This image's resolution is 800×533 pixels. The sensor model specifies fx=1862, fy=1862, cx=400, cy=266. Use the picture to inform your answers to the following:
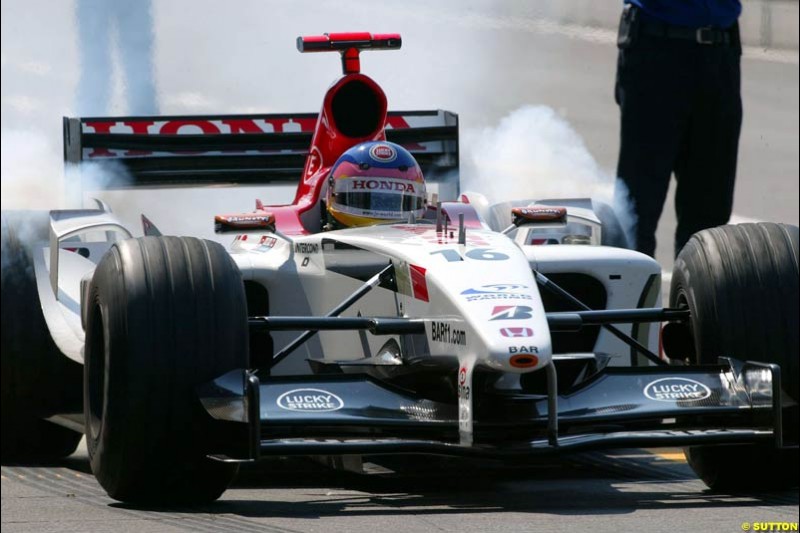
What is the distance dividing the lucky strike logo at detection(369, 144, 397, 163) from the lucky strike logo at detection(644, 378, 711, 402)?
1971mm

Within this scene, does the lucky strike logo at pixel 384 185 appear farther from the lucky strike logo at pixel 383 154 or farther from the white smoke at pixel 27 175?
the white smoke at pixel 27 175

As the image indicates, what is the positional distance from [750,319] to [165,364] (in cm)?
237

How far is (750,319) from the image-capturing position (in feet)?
24.8

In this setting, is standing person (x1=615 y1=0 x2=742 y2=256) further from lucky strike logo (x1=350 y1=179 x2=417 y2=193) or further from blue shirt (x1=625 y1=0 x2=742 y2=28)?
lucky strike logo (x1=350 y1=179 x2=417 y2=193)

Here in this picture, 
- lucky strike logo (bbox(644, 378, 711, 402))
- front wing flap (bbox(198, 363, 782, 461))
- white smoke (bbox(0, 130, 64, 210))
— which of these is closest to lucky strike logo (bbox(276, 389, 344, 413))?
front wing flap (bbox(198, 363, 782, 461))

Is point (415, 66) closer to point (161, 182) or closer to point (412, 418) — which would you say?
point (161, 182)

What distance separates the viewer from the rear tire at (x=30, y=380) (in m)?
9.06

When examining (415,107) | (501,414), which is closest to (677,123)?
(501,414)

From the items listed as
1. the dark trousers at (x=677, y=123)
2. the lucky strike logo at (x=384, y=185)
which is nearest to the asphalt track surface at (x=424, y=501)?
the lucky strike logo at (x=384, y=185)

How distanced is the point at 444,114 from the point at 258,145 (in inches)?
45.2

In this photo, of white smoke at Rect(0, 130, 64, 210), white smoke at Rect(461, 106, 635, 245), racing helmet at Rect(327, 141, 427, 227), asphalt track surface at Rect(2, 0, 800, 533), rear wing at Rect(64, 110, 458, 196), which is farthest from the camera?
white smoke at Rect(461, 106, 635, 245)

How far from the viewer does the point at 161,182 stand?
35.5 ft

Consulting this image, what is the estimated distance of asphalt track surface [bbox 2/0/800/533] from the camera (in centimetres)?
690

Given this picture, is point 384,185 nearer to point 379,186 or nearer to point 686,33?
point 379,186
